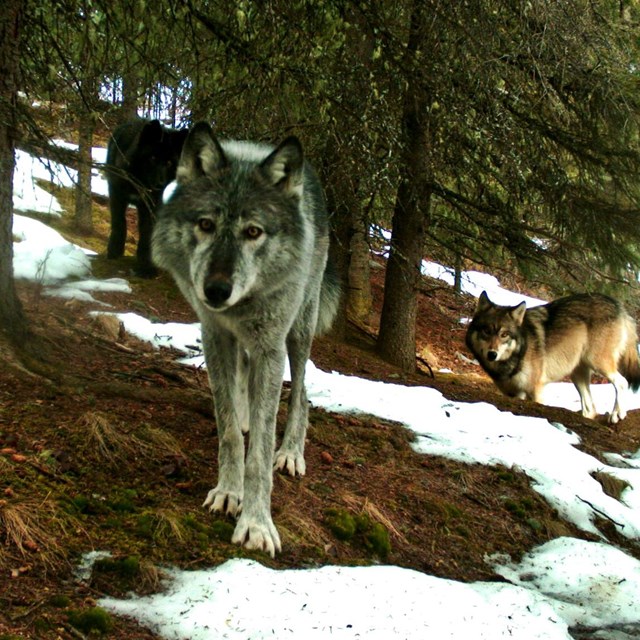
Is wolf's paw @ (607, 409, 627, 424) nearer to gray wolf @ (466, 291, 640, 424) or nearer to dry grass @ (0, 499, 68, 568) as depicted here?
gray wolf @ (466, 291, 640, 424)

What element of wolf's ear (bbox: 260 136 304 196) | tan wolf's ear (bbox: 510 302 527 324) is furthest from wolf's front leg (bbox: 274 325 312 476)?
tan wolf's ear (bbox: 510 302 527 324)

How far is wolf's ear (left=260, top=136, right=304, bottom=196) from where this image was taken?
13.8ft

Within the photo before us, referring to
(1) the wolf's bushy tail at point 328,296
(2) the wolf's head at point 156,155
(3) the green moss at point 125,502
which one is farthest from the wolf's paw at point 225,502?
(2) the wolf's head at point 156,155

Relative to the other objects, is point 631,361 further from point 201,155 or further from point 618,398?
point 201,155

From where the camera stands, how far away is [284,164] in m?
4.23

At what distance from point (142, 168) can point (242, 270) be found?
642 cm

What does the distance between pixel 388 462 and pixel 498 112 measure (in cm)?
387

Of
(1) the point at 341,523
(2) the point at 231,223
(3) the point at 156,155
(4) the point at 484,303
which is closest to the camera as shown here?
(2) the point at 231,223

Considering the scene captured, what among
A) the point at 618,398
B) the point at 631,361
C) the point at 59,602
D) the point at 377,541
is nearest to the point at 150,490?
the point at 59,602

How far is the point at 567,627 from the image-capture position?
405 cm

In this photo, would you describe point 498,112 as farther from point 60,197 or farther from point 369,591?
point 60,197

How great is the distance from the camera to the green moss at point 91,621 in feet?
9.63

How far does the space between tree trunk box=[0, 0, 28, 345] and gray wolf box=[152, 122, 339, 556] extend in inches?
50.4

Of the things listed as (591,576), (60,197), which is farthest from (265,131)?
(60,197)
